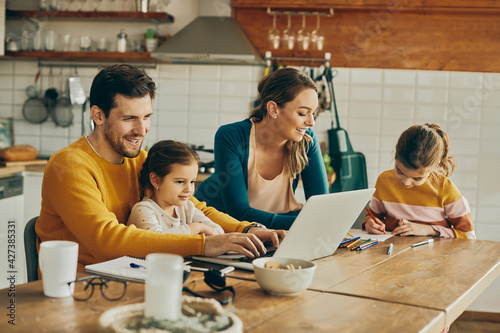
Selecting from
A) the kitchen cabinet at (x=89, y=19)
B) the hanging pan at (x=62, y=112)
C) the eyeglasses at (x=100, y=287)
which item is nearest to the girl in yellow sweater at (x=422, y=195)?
the eyeglasses at (x=100, y=287)

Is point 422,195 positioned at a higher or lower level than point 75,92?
lower

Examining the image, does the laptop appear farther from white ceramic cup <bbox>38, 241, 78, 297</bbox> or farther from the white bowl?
white ceramic cup <bbox>38, 241, 78, 297</bbox>

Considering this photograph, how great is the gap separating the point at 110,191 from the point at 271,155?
2.72 feet

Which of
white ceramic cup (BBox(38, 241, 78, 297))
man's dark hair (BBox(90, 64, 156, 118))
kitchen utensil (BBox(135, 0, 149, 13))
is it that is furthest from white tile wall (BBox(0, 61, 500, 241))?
white ceramic cup (BBox(38, 241, 78, 297))

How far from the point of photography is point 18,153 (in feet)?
12.1

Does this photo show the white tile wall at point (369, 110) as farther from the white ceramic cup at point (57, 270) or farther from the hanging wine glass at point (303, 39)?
the white ceramic cup at point (57, 270)

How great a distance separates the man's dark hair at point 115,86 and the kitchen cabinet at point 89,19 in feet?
7.40

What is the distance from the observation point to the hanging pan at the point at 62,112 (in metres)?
4.05

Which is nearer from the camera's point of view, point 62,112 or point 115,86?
point 115,86

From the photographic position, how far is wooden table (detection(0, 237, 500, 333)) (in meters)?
1.01

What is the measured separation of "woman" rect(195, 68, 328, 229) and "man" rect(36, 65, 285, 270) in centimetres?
38

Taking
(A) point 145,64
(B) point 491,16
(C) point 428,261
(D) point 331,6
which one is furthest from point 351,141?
(C) point 428,261

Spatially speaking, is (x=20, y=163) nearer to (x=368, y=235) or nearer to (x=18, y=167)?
(x=18, y=167)

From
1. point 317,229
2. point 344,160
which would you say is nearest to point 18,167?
point 344,160
